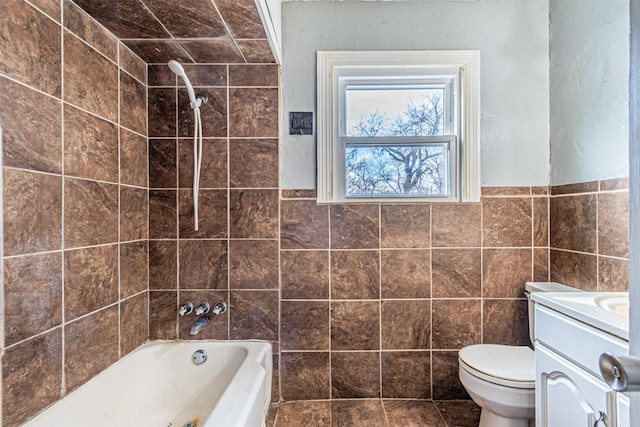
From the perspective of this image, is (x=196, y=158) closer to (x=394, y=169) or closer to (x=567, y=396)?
(x=394, y=169)

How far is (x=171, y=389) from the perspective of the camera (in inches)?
65.2

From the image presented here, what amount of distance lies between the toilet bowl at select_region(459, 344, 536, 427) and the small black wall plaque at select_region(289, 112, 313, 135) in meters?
1.38

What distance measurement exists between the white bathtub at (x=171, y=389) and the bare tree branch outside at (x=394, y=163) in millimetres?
1061

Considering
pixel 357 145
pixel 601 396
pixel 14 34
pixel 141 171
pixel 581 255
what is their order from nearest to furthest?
pixel 601 396 → pixel 14 34 → pixel 581 255 → pixel 141 171 → pixel 357 145

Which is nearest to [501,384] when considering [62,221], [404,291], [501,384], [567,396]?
[501,384]

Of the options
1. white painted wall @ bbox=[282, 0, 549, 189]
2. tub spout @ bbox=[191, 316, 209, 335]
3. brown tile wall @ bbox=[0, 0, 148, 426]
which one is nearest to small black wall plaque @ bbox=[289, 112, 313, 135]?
white painted wall @ bbox=[282, 0, 549, 189]

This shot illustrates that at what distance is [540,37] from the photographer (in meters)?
1.84

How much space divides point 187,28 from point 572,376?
6.30 feet

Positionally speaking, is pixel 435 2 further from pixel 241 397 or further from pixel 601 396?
pixel 241 397

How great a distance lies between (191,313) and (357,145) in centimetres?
130

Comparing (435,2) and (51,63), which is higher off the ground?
(435,2)

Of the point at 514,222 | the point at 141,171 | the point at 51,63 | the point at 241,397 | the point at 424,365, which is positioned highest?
the point at 51,63

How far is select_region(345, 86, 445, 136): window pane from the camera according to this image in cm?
191

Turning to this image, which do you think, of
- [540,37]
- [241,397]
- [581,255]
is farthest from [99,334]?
[540,37]
